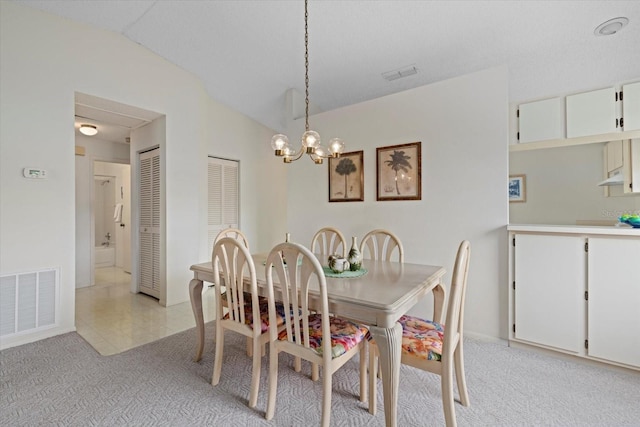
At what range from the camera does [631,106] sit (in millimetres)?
2311

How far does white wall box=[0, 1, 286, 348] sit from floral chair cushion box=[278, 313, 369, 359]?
2.60m

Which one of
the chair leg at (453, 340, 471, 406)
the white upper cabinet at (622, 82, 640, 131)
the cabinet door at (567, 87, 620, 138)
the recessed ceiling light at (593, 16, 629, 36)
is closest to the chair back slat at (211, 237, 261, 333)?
the chair leg at (453, 340, 471, 406)

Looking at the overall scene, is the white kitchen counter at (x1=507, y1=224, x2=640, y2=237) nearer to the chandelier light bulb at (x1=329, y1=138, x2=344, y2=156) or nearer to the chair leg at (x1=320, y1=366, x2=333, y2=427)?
the chandelier light bulb at (x1=329, y1=138, x2=344, y2=156)

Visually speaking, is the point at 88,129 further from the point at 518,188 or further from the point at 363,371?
the point at 518,188

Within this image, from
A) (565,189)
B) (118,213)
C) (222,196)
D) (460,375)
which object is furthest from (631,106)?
(118,213)

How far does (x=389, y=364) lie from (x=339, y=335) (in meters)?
0.36

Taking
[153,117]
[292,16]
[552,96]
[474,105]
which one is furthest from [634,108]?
[153,117]

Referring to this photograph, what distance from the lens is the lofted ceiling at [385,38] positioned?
7.80 ft

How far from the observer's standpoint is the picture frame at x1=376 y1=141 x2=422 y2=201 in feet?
9.69

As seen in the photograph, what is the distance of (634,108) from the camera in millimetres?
2301

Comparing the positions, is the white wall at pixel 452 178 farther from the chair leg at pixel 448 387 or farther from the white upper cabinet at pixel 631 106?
the chair leg at pixel 448 387

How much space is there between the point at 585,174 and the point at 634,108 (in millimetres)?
1246

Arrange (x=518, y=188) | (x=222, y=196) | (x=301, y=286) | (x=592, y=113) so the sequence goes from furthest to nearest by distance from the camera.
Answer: (x=222, y=196), (x=518, y=188), (x=592, y=113), (x=301, y=286)

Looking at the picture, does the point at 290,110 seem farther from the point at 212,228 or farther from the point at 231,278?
the point at 231,278
